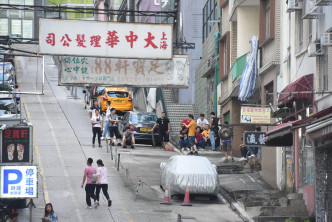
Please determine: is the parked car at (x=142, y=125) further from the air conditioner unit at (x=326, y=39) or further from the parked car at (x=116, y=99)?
the air conditioner unit at (x=326, y=39)

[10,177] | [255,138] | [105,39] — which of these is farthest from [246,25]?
[10,177]

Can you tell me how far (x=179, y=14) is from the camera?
55.8 meters

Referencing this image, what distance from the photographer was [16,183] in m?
22.0

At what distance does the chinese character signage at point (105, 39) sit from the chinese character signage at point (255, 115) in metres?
9.37

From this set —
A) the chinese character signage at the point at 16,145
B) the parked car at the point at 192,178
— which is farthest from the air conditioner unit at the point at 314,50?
the chinese character signage at the point at 16,145

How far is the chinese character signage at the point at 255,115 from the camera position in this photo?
28219 mm

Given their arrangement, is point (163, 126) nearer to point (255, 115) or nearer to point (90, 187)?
point (255, 115)

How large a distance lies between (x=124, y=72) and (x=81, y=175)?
21.6 feet

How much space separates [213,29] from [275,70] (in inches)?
570

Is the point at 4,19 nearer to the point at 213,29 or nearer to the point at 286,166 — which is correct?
the point at 213,29

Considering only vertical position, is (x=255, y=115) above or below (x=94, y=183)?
above

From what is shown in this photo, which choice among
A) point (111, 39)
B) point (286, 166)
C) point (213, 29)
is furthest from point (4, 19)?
point (286, 166)

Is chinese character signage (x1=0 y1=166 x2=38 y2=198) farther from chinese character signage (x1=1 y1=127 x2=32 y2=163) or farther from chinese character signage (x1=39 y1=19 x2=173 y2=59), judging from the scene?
chinese character signage (x1=39 y1=19 x2=173 y2=59)

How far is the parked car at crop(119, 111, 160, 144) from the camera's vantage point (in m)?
41.3
